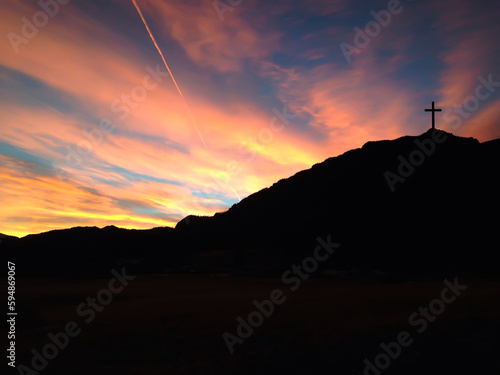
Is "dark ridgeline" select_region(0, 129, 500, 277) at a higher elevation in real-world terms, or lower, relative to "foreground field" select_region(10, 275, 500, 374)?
higher

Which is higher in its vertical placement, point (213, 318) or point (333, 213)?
point (333, 213)

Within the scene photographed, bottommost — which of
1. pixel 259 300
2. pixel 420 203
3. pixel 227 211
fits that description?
pixel 259 300

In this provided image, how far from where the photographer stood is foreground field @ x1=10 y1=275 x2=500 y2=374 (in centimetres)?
662

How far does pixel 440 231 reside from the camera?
102ft

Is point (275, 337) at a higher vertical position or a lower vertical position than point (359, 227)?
lower

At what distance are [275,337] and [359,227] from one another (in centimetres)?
2967

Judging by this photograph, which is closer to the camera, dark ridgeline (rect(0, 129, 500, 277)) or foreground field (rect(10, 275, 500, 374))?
foreground field (rect(10, 275, 500, 374))

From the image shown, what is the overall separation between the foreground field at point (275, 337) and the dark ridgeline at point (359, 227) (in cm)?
1869

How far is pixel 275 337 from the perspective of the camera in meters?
8.41

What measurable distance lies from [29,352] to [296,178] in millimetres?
48098

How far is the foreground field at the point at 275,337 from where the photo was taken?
6.62 meters

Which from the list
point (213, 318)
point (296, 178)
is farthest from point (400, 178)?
point (213, 318)

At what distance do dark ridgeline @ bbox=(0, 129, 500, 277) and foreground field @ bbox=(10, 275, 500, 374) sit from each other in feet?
61.3

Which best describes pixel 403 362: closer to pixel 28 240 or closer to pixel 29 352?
pixel 29 352
